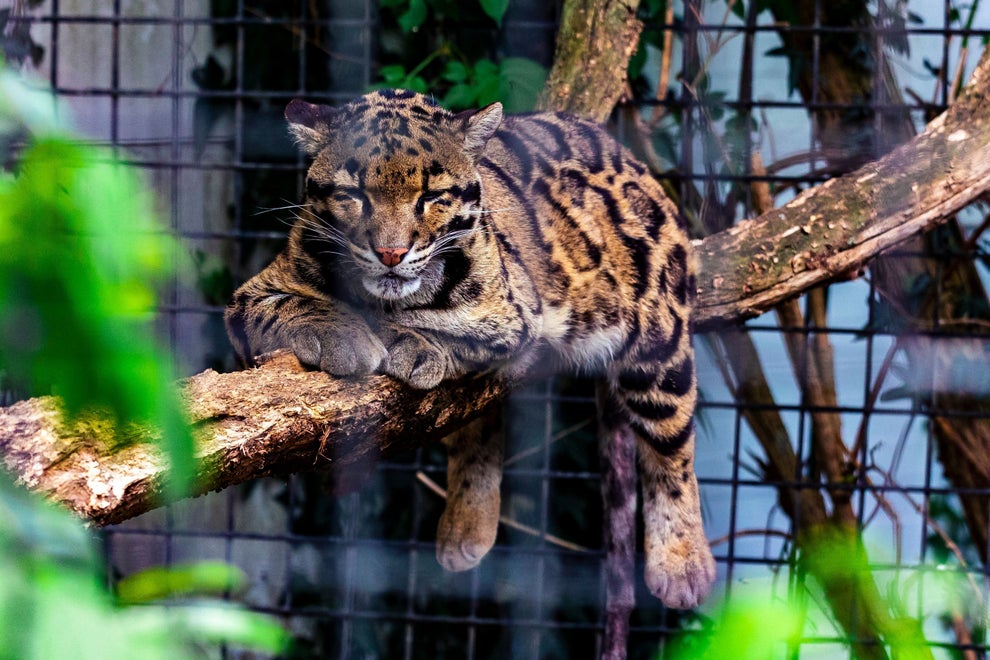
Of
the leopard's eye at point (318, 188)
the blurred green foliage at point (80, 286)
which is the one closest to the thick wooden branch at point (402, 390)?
the blurred green foliage at point (80, 286)

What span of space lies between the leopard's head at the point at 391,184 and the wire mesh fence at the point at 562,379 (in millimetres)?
681

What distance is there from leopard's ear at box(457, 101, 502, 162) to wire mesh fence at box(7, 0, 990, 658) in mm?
667

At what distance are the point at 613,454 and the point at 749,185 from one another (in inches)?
32.2

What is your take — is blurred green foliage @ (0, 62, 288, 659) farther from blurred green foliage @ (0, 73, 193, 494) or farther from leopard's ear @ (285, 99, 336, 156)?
leopard's ear @ (285, 99, 336, 156)

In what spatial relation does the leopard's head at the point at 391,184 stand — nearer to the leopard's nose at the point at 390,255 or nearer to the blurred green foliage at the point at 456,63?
the leopard's nose at the point at 390,255

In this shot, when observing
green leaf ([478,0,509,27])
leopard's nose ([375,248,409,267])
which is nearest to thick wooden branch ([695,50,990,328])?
green leaf ([478,0,509,27])

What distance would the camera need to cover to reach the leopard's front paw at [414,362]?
1216 mm

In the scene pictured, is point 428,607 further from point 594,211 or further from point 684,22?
point 684,22

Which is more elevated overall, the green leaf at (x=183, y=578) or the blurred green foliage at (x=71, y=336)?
the blurred green foliage at (x=71, y=336)

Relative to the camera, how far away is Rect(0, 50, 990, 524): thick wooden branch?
0.86m

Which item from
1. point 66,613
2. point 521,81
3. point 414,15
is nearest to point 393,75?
point 414,15

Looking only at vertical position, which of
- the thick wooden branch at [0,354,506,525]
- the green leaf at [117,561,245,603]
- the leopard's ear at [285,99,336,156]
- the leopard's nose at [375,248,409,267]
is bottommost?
the thick wooden branch at [0,354,506,525]

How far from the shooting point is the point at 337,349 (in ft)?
3.87

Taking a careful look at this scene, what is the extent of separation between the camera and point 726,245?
1.71 meters
